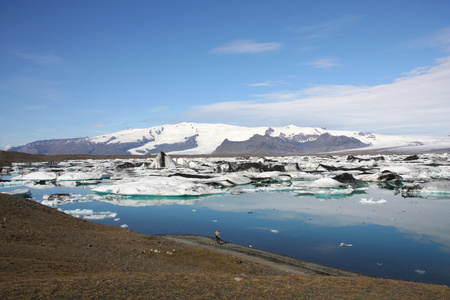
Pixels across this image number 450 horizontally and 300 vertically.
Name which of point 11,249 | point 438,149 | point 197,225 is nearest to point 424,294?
point 11,249

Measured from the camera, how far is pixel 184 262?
7965 millimetres

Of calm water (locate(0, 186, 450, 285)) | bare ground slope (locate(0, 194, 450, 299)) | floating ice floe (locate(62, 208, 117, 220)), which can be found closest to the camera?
bare ground slope (locate(0, 194, 450, 299))

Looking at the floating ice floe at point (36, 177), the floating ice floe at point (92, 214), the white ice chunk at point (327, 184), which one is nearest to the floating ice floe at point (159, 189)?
the floating ice floe at point (92, 214)

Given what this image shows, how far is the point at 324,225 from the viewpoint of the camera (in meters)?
13.2

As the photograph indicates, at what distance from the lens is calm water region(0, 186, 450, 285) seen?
361 inches

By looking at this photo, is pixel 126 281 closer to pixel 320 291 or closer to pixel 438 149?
pixel 320 291

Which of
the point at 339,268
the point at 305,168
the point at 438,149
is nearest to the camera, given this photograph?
the point at 339,268

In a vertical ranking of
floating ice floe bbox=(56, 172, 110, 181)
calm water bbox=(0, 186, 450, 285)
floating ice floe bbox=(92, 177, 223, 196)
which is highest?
floating ice floe bbox=(56, 172, 110, 181)

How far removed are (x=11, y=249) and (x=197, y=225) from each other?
25.5 ft

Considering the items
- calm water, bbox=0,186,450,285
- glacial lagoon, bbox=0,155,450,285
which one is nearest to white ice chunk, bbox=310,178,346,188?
glacial lagoon, bbox=0,155,450,285

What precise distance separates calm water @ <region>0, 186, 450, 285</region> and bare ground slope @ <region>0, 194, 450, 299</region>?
5.04ft

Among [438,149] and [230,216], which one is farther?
[438,149]

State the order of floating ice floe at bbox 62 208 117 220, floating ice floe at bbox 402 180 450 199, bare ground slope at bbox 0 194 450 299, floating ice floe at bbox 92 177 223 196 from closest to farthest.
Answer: bare ground slope at bbox 0 194 450 299 → floating ice floe at bbox 62 208 117 220 → floating ice floe at bbox 402 180 450 199 → floating ice floe at bbox 92 177 223 196

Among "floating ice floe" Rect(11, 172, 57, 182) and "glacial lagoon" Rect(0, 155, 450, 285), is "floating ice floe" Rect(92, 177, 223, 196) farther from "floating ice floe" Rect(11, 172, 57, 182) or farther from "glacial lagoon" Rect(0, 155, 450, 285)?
"floating ice floe" Rect(11, 172, 57, 182)
